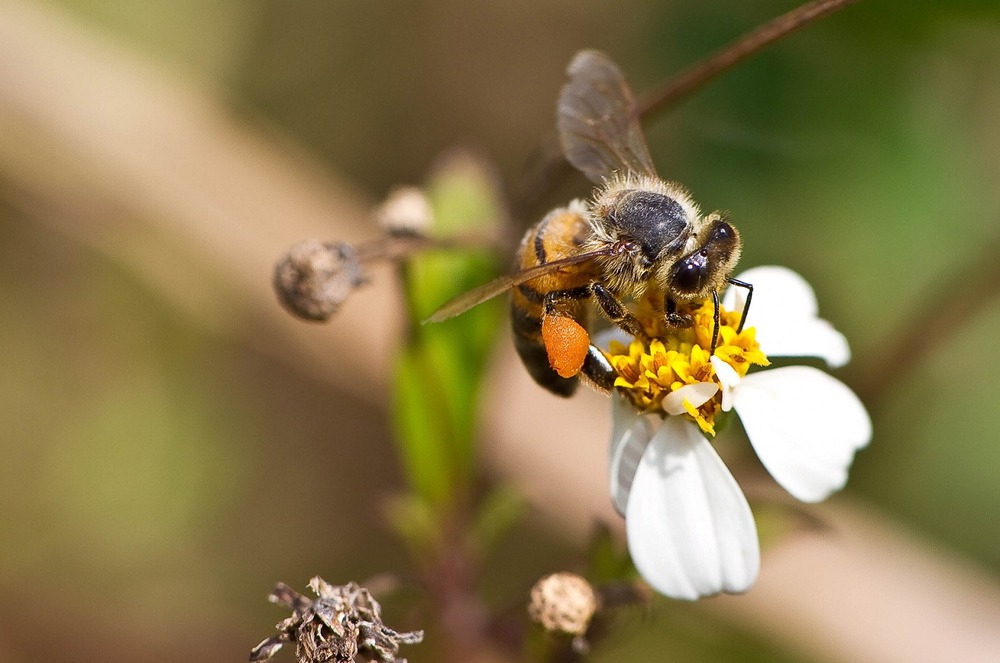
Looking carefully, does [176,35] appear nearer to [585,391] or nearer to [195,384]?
[195,384]

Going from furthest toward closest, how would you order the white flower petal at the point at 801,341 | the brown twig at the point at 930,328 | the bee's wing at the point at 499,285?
the brown twig at the point at 930,328, the white flower petal at the point at 801,341, the bee's wing at the point at 499,285

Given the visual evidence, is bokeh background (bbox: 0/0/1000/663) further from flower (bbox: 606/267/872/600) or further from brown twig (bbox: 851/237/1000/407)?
flower (bbox: 606/267/872/600)

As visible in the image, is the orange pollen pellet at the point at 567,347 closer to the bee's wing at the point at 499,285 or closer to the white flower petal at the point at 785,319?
the bee's wing at the point at 499,285

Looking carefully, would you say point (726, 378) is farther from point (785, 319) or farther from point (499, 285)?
point (499, 285)

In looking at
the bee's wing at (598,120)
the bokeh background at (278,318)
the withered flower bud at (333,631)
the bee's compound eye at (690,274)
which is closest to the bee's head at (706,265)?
the bee's compound eye at (690,274)

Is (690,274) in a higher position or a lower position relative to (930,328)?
lower

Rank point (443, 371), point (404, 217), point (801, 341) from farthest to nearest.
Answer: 1. point (443, 371)
2. point (404, 217)
3. point (801, 341)

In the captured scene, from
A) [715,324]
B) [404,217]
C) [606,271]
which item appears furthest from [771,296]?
[404,217]
